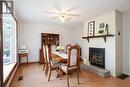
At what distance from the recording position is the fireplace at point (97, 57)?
159 inches

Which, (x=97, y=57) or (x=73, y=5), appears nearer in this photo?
(x=73, y=5)

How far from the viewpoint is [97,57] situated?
169 inches

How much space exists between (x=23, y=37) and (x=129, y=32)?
4811 mm

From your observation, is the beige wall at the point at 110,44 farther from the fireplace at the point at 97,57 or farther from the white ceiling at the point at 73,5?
the white ceiling at the point at 73,5

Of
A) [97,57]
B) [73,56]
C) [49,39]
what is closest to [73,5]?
[73,56]

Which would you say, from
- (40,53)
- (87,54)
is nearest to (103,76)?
(87,54)

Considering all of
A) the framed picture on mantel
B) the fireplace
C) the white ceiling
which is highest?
the white ceiling

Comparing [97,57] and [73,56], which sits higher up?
[73,56]

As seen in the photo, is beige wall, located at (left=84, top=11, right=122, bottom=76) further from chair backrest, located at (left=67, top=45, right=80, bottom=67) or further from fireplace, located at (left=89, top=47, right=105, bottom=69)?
chair backrest, located at (left=67, top=45, right=80, bottom=67)

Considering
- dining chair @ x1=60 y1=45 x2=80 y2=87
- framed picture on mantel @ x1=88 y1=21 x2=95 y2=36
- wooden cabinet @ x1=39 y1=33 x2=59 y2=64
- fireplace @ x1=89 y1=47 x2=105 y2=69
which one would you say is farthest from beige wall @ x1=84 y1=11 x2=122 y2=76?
wooden cabinet @ x1=39 y1=33 x2=59 y2=64

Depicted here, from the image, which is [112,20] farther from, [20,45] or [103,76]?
[20,45]

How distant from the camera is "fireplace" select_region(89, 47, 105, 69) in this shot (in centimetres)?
403

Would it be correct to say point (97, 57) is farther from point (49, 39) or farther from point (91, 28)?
point (49, 39)

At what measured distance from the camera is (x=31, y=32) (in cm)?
565
